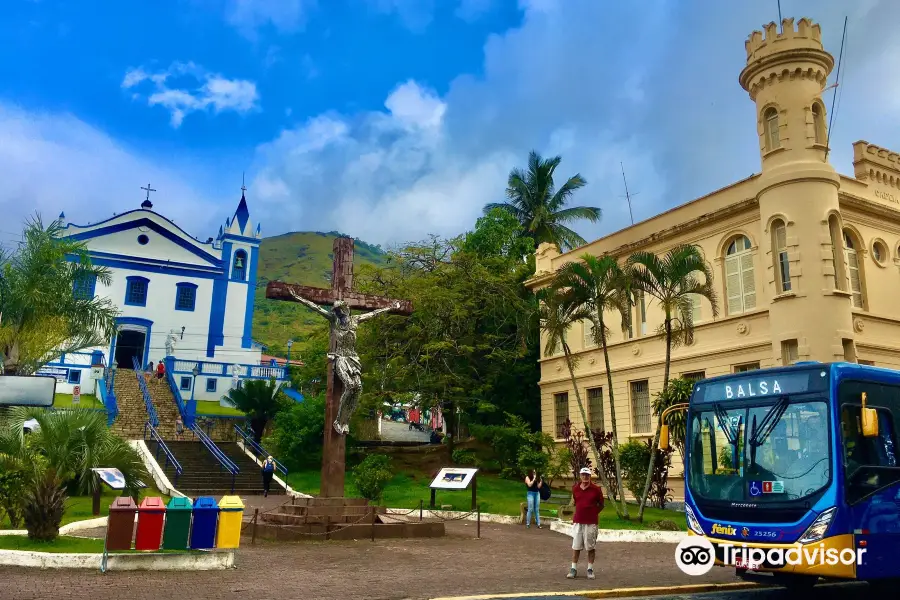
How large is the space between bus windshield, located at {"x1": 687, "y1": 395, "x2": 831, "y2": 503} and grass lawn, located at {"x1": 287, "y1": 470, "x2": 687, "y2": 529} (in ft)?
26.3

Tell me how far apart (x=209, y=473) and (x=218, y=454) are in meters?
1.73

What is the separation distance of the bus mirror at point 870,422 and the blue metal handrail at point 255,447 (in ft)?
68.7

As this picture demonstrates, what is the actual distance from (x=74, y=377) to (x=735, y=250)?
101 ft

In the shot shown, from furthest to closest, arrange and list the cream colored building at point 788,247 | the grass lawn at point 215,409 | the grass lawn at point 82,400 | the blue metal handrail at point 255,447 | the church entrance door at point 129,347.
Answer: the church entrance door at point 129,347, the grass lawn at point 215,409, the grass lawn at point 82,400, the blue metal handrail at point 255,447, the cream colored building at point 788,247

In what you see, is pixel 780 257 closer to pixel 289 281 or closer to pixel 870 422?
pixel 870 422

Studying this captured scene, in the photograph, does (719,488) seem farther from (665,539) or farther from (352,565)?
(665,539)

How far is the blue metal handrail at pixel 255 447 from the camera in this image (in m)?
26.9

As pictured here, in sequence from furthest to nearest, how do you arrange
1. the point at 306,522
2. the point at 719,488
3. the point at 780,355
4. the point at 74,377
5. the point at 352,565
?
the point at 74,377 < the point at 780,355 < the point at 306,522 < the point at 352,565 < the point at 719,488

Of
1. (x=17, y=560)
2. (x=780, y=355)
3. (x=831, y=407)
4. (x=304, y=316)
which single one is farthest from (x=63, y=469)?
(x=304, y=316)

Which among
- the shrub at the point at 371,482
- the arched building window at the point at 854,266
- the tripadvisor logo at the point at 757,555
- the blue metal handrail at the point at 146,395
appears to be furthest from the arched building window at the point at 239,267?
the tripadvisor logo at the point at 757,555

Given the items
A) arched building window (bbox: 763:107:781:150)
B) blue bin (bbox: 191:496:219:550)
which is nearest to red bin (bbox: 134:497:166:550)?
blue bin (bbox: 191:496:219:550)

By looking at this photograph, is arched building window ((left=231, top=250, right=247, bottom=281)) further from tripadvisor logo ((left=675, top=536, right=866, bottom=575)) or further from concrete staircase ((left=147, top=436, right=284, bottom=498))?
tripadvisor logo ((left=675, top=536, right=866, bottom=575))

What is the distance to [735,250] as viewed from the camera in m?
22.8

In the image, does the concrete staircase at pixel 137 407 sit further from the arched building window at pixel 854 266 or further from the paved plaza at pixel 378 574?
the arched building window at pixel 854 266
